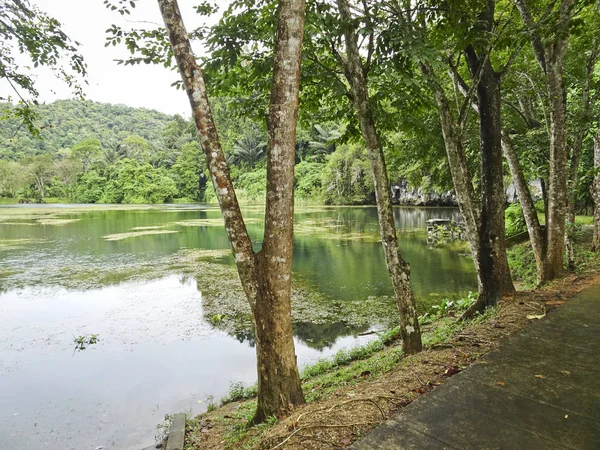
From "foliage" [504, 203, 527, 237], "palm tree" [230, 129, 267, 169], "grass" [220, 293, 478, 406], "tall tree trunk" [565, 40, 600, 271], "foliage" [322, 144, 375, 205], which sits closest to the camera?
"grass" [220, 293, 478, 406]

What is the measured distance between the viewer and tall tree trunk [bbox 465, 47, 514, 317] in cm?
495

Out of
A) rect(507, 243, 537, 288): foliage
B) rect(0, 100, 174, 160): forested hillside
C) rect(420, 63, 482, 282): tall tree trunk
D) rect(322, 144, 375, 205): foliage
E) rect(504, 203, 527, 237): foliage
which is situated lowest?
rect(507, 243, 537, 288): foliage

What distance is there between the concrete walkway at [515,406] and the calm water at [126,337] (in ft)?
10.9

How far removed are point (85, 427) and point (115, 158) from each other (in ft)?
227

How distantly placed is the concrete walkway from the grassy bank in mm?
202

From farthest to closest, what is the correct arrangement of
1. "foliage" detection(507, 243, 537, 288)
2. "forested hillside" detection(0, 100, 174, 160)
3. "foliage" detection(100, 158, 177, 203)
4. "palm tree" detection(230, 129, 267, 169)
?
"forested hillside" detection(0, 100, 174, 160) < "foliage" detection(100, 158, 177, 203) < "palm tree" detection(230, 129, 267, 169) < "foliage" detection(507, 243, 537, 288)

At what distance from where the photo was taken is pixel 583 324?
349cm

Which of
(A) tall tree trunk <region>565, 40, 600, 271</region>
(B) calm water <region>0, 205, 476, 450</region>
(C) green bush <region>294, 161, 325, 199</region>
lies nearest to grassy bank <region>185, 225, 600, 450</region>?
(A) tall tree trunk <region>565, 40, 600, 271</region>

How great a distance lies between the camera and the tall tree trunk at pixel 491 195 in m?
4.95

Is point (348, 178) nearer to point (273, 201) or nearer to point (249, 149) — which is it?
point (249, 149)

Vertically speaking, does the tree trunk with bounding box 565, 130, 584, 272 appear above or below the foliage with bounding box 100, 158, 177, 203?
below

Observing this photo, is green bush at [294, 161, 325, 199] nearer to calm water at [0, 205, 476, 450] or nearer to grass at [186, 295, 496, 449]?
calm water at [0, 205, 476, 450]

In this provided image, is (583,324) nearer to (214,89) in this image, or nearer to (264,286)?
(264,286)

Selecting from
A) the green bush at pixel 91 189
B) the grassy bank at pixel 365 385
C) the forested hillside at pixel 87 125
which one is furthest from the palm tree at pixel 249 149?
the grassy bank at pixel 365 385
